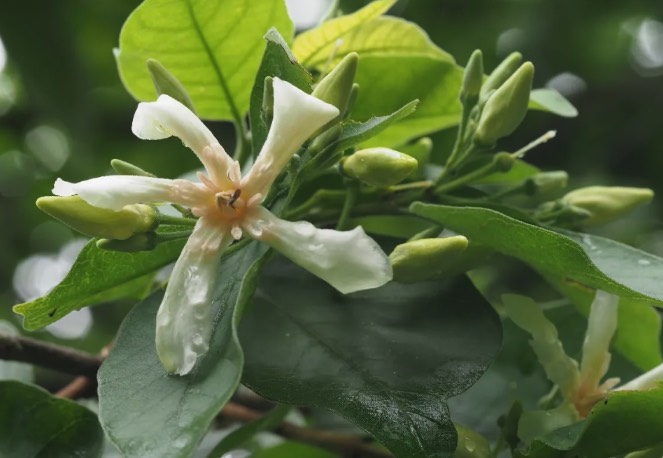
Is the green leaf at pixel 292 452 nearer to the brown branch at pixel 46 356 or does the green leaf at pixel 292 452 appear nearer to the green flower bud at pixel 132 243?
the brown branch at pixel 46 356

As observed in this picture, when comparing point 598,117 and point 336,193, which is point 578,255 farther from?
point 598,117

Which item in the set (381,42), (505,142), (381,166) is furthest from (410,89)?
(505,142)

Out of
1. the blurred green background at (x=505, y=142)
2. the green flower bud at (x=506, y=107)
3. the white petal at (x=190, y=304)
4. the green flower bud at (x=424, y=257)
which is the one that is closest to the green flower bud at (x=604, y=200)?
the green flower bud at (x=506, y=107)

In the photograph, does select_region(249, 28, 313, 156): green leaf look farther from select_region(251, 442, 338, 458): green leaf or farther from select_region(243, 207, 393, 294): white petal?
select_region(251, 442, 338, 458): green leaf

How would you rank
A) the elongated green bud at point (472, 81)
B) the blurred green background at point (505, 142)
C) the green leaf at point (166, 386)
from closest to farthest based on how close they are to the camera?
the green leaf at point (166, 386)
the elongated green bud at point (472, 81)
the blurred green background at point (505, 142)

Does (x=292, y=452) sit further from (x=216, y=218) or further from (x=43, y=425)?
(x=216, y=218)

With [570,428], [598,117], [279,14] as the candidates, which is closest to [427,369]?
[570,428]
